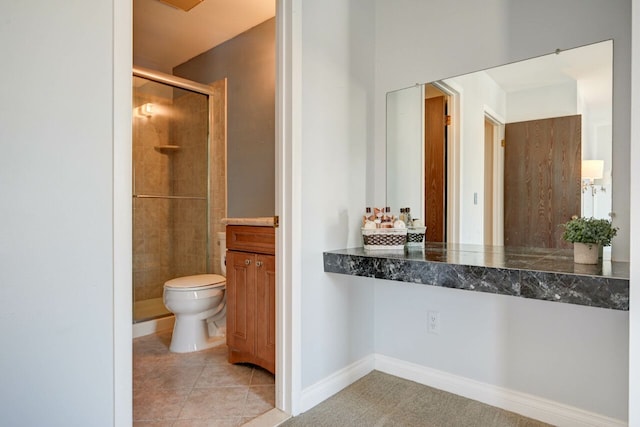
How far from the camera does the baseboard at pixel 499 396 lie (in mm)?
1582

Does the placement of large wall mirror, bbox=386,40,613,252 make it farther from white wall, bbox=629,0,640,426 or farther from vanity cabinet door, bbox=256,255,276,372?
vanity cabinet door, bbox=256,255,276,372

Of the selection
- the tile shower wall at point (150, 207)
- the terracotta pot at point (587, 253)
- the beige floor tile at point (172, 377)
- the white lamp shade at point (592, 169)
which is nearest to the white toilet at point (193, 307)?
the beige floor tile at point (172, 377)

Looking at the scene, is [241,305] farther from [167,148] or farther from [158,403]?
[167,148]

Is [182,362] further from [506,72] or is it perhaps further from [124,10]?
[506,72]

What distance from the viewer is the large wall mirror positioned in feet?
5.17

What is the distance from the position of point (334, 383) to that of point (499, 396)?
0.82 m

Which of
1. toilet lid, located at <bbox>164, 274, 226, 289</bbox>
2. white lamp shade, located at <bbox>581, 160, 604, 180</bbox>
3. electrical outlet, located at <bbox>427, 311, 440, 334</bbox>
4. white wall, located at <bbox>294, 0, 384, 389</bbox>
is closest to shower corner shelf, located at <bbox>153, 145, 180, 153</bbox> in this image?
toilet lid, located at <bbox>164, 274, 226, 289</bbox>

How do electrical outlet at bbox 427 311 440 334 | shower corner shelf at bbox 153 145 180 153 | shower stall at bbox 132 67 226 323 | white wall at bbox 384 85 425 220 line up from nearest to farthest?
electrical outlet at bbox 427 311 440 334 < white wall at bbox 384 85 425 220 < shower stall at bbox 132 67 226 323 < shower corner shelf at bbox 153 145 180 153

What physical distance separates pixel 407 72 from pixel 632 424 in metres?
1.83

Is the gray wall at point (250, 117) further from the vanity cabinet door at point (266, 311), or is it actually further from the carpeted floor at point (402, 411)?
the carpeted floor at point (402, 411)

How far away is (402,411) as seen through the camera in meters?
1.77

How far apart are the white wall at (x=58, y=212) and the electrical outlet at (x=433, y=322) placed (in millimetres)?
1512

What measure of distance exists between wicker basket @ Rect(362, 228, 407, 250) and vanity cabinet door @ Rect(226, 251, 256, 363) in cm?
69

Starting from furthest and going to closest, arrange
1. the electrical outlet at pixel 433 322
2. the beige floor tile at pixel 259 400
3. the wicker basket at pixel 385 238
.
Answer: the electrical outlet at pixel 433 322
the wicker basket at pixel 385 238
the beige floor tile at pixel 259 400
